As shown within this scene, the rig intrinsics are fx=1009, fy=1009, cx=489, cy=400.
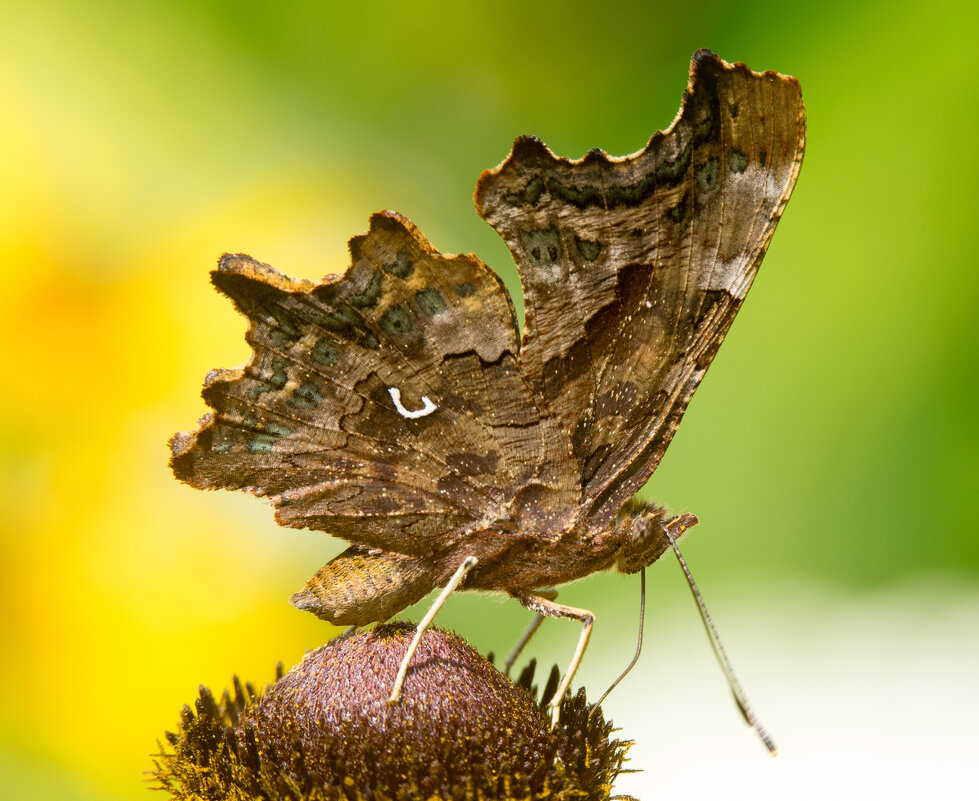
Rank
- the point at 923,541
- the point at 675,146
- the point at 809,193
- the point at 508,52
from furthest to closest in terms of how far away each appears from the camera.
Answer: the point at 508,52 → the point at 809,193 → the point at 923,541 → the point at 675,146

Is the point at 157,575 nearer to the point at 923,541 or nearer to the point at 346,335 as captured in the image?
the point at 346,335

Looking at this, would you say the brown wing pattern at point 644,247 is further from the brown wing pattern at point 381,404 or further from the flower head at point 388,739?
the flower head at point 388,739

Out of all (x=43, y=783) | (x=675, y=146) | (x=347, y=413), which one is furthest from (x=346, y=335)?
(x=43, y=783)

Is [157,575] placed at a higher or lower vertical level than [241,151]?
lower

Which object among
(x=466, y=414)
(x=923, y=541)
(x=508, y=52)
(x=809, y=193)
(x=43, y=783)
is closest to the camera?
(x=466, y=414)

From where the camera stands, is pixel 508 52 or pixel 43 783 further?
pixel 508 52

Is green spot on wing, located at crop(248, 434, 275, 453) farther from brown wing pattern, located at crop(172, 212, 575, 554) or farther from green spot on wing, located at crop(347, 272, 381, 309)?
green spot on wing, located at crop(347, 272, 381, 309)

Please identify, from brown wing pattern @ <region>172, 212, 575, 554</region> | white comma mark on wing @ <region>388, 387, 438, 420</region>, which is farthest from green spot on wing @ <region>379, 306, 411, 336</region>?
white comma mark on wing @ <region>388, 387, 438, 420</region>

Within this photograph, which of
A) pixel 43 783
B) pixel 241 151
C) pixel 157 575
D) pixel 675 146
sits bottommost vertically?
pixel 43 783

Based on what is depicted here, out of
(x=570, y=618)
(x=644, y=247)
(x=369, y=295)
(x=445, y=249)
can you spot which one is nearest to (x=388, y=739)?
(x=570, y=618)
